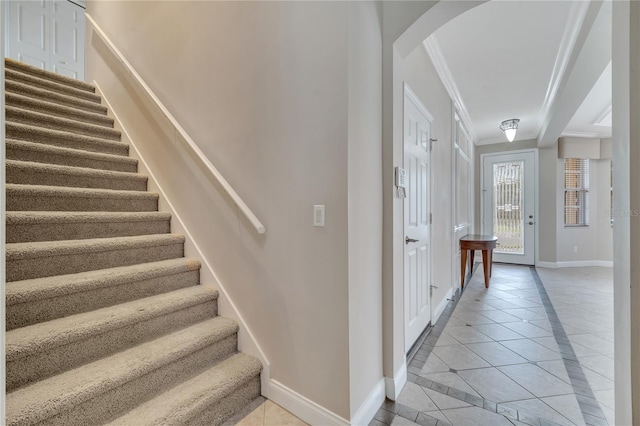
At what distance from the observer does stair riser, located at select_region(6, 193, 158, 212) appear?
1.81m

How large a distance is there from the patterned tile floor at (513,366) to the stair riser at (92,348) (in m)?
1.24

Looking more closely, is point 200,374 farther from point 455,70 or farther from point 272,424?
point 455,70

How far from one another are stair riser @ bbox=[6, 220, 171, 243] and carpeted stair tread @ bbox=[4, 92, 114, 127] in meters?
1.40

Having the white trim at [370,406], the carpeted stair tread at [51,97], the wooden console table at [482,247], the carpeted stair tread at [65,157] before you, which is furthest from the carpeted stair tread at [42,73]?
the wooden console table at [482,247]

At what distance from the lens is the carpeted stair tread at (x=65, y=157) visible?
2.01 meters

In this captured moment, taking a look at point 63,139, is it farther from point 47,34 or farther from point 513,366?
point 513,366

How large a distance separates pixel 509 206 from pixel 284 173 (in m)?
6.09

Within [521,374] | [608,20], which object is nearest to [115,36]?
[608,20]

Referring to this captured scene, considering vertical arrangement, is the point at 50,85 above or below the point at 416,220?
above

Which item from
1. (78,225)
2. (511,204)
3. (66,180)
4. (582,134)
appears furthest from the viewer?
(511,204)

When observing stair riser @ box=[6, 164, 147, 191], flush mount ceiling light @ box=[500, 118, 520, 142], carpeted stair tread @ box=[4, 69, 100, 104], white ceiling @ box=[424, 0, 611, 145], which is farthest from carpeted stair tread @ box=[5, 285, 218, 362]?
flush mount ceiling light @ box=[500, 118, 520, 142]

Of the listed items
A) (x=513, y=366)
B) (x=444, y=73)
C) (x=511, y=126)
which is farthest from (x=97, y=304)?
(x=511, y=126)

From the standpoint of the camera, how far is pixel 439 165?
3.25 meters

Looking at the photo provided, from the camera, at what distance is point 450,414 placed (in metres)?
1.66
